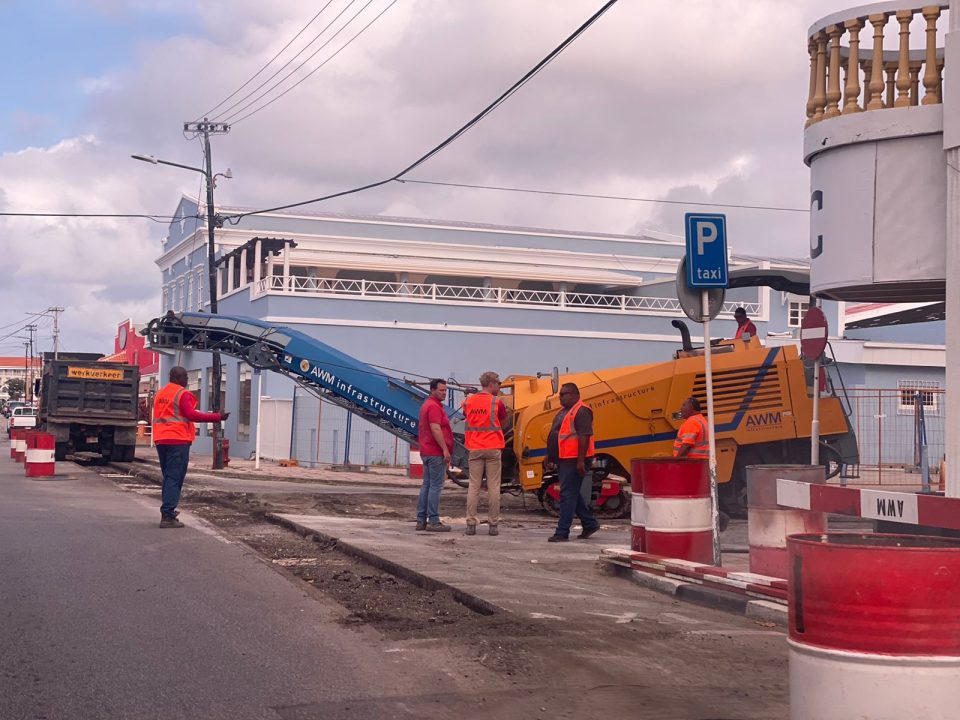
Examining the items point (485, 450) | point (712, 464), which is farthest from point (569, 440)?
point (712, 464)

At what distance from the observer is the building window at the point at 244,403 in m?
36.1

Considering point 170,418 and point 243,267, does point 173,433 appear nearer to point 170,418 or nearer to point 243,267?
point 170,418

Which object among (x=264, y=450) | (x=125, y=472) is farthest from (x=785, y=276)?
(x=264, y=450)

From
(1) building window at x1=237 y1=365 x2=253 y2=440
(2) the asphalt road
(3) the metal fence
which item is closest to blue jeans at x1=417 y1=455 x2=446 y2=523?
(2) the asphalt road

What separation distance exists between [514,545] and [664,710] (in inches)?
259

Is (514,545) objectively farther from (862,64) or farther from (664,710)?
(664,710)

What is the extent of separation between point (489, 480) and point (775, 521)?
4.92 m

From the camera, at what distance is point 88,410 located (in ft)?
98.4

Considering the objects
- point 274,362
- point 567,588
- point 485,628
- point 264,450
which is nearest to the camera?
point 485,628

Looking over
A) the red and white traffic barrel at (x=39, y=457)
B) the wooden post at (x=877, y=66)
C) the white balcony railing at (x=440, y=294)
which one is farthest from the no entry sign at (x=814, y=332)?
the white balcony railing at (x=440, y=294)

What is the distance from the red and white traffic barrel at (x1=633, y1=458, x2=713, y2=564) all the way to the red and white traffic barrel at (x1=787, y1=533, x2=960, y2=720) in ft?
19.2

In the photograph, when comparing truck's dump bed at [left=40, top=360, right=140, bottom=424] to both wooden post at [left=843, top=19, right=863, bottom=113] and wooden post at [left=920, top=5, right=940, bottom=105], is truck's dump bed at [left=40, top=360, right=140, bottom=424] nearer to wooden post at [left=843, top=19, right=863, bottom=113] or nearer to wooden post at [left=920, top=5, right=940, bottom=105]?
wooden post at [left=843, top=19, right=863, bottom=113]

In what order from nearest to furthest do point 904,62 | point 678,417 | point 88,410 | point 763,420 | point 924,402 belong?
1. point 904,62
2. point 763,420
3. point 678,417
4. point 924,402
5. point 88,410

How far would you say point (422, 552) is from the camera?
36.1 ft
